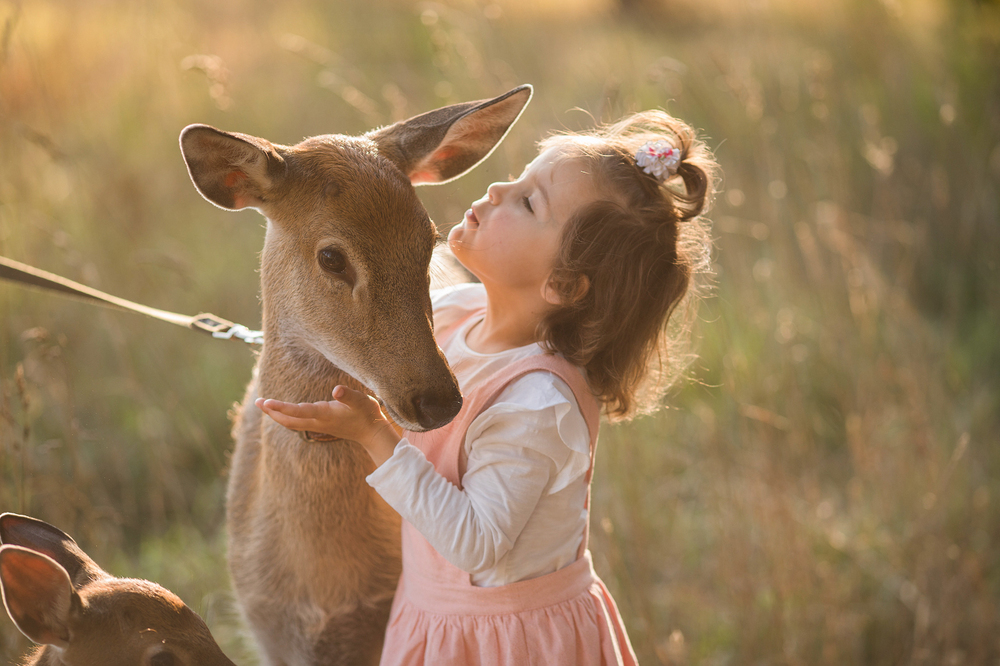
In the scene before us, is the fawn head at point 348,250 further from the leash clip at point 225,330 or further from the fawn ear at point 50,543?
the fawn ear at point 50,543

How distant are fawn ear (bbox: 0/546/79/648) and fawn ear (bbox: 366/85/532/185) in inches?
40.9

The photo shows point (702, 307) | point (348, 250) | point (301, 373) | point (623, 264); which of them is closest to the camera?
point (348, 250)

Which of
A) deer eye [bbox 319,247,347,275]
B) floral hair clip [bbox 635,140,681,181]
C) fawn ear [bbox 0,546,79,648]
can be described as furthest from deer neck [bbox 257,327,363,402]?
floral hair clip [bbox 635,140,681,181]

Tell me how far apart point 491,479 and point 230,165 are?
2.79ft

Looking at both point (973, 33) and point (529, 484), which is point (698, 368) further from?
point (973, 33)

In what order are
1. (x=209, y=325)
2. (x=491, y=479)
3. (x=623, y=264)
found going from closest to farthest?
(x=491, y=479)
(x=623, y=264)
(x=209, y=325)

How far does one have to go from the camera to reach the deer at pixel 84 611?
1.31 metres

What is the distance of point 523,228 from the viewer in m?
1.98

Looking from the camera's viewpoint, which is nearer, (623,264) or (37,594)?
(37,594)

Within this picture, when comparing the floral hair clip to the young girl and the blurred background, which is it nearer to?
the young girl

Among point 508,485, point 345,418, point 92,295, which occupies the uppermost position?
point 92,295

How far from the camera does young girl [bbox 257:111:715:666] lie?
1.72 metres

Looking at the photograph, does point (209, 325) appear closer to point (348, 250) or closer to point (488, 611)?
point (348, 250)

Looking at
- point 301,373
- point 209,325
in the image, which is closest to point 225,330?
point 209,325
